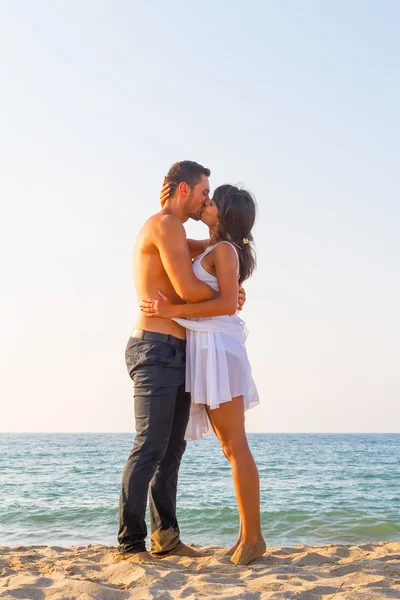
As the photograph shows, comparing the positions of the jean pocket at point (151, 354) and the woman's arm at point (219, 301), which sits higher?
the woman's arm at point (219, 301)

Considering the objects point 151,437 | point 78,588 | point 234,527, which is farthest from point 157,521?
point 234,527

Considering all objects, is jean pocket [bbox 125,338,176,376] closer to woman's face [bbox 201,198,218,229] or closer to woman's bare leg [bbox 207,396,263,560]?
woman's bare leg [bbox 207,396,263,560]

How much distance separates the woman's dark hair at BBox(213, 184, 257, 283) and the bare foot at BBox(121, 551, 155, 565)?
6.05ft

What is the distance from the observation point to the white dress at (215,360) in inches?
158

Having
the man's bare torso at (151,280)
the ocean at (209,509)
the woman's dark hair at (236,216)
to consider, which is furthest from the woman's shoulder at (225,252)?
the ocean at (209,509)

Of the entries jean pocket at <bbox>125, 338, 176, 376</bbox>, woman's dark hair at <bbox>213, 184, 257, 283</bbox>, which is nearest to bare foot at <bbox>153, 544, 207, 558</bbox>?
jean pocket at <bbox>125, 338, 176, 376</bbox>

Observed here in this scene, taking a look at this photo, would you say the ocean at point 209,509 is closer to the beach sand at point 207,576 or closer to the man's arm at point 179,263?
the beach sand at point 207,576

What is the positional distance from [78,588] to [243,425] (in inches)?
54.1

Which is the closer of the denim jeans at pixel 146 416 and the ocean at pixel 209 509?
the denim jeans at pixel 146 416

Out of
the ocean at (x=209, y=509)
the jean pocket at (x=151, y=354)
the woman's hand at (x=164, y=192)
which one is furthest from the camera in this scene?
the ocean at (x=209, y=509)

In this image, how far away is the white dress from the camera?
13.2 ft

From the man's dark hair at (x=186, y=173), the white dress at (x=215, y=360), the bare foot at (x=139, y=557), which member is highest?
the man's dark hair at (x=186, y=173)

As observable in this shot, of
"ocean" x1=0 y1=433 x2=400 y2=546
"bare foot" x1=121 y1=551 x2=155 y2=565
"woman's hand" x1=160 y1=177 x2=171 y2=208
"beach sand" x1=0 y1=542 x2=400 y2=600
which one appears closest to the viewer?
"beach sand" x1=0 y1=542 x2=400 y2=600

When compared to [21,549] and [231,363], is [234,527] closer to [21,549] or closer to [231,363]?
[21,549]
